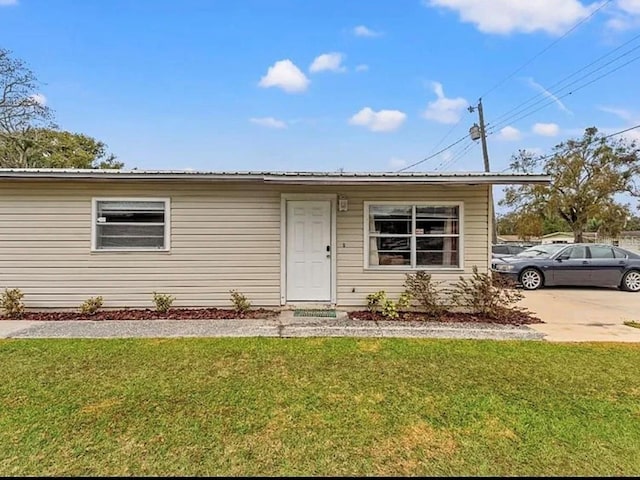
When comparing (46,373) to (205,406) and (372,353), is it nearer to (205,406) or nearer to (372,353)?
(205,406)

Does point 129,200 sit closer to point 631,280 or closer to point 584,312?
point 584,312

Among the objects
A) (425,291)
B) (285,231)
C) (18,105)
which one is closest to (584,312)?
(425,291)

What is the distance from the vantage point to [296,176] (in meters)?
6.49

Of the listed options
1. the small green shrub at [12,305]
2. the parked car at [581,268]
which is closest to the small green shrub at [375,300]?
the parked car at [581,268]

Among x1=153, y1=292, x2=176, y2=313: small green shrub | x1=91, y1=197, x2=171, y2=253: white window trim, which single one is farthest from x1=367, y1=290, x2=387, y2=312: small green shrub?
x1=91, y1=197, x2=171, y2=253: white window trim

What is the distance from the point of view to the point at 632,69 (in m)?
12.1

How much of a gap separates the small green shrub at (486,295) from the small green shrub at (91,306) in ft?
20.3

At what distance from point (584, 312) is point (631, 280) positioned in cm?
457

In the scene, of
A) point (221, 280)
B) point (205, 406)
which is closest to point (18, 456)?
point (205, 406)

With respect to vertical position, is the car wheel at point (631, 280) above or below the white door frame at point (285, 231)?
below

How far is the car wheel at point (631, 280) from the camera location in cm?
1053

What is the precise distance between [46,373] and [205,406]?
1.92 meters

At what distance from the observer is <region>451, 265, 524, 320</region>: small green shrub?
22.1 ft

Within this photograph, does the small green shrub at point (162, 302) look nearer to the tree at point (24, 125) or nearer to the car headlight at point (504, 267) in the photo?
the car headlight at point (504, 267)
